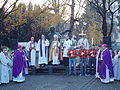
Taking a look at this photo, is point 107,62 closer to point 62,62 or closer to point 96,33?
point 62,62

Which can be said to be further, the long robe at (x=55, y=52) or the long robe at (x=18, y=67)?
the long robe at (x=55, y=52)

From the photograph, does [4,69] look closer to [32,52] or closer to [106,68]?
[32,52]

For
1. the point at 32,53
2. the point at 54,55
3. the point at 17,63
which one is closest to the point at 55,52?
the point at 54,55

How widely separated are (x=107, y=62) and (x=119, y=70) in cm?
102

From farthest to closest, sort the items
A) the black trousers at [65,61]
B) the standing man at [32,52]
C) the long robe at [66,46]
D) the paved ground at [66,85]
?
the standing man at [32,52]
the black trousers at [65,61]
the long robe at [66,46]
the paved ground at [66,85]

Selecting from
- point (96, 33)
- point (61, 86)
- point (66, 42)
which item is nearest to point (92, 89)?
point (61, 86)

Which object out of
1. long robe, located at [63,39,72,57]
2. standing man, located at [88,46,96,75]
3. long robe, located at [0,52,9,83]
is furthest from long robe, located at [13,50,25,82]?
standing man, located at [88,46,96,75]

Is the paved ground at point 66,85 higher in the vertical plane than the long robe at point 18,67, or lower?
lower

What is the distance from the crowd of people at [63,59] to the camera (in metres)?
11.8

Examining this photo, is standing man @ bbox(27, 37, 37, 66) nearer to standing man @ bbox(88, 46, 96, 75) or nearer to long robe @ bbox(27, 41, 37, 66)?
long robe @ bbox(27, 41, 37, 66)

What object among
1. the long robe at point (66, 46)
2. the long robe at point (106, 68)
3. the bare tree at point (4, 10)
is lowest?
the long robe at point (106, 68)

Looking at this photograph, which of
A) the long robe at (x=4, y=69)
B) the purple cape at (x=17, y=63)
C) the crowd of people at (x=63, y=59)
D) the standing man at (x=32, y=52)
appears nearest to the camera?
the long robe at (x=4, y=69)

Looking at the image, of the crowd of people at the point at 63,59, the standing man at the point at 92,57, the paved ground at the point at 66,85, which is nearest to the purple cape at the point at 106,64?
the crowd of people at the point at 63,59

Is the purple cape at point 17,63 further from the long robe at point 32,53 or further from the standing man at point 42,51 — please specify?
the standing man at point 42,51
